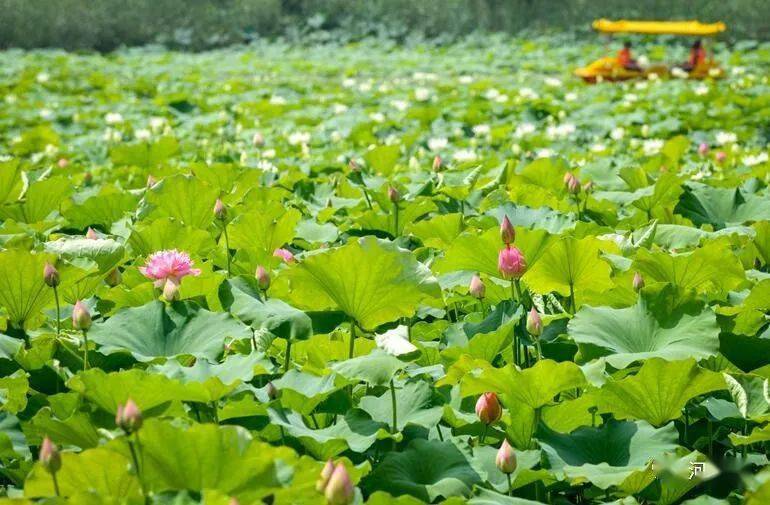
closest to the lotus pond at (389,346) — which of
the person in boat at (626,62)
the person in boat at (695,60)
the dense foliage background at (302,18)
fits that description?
the person in boat at (626,62)

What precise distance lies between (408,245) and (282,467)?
1234 mm

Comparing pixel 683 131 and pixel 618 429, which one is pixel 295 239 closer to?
pixel 618 429

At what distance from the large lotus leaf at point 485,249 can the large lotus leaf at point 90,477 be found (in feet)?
2.60

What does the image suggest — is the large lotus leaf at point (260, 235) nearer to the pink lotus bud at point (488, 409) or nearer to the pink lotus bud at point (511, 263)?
the pink lotus bud at point (511, 263)

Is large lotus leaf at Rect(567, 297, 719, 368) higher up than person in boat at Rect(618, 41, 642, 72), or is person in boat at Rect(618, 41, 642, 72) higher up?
large lotus leaf at Rect(567, 297, 719, 368)

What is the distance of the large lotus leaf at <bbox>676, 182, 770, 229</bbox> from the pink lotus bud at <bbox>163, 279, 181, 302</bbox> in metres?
1.32

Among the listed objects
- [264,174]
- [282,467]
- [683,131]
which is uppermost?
[282,467]

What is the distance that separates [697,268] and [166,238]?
3.26ft

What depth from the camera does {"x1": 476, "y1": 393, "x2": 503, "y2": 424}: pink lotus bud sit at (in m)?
1.30

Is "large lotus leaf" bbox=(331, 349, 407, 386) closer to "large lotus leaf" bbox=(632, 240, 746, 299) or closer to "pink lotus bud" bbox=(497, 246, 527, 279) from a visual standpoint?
"pink lotus bud" bbox=(497, 246, 527, 279)

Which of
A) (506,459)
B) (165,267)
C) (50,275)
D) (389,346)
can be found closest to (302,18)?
(165,267)

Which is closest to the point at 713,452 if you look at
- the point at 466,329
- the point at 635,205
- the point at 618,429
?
the point at 618,429

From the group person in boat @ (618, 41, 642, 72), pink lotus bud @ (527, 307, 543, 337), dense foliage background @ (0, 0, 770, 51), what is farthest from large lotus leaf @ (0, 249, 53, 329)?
dense foliage background @ (0, 0, 770, 51)

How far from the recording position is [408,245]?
227cm
